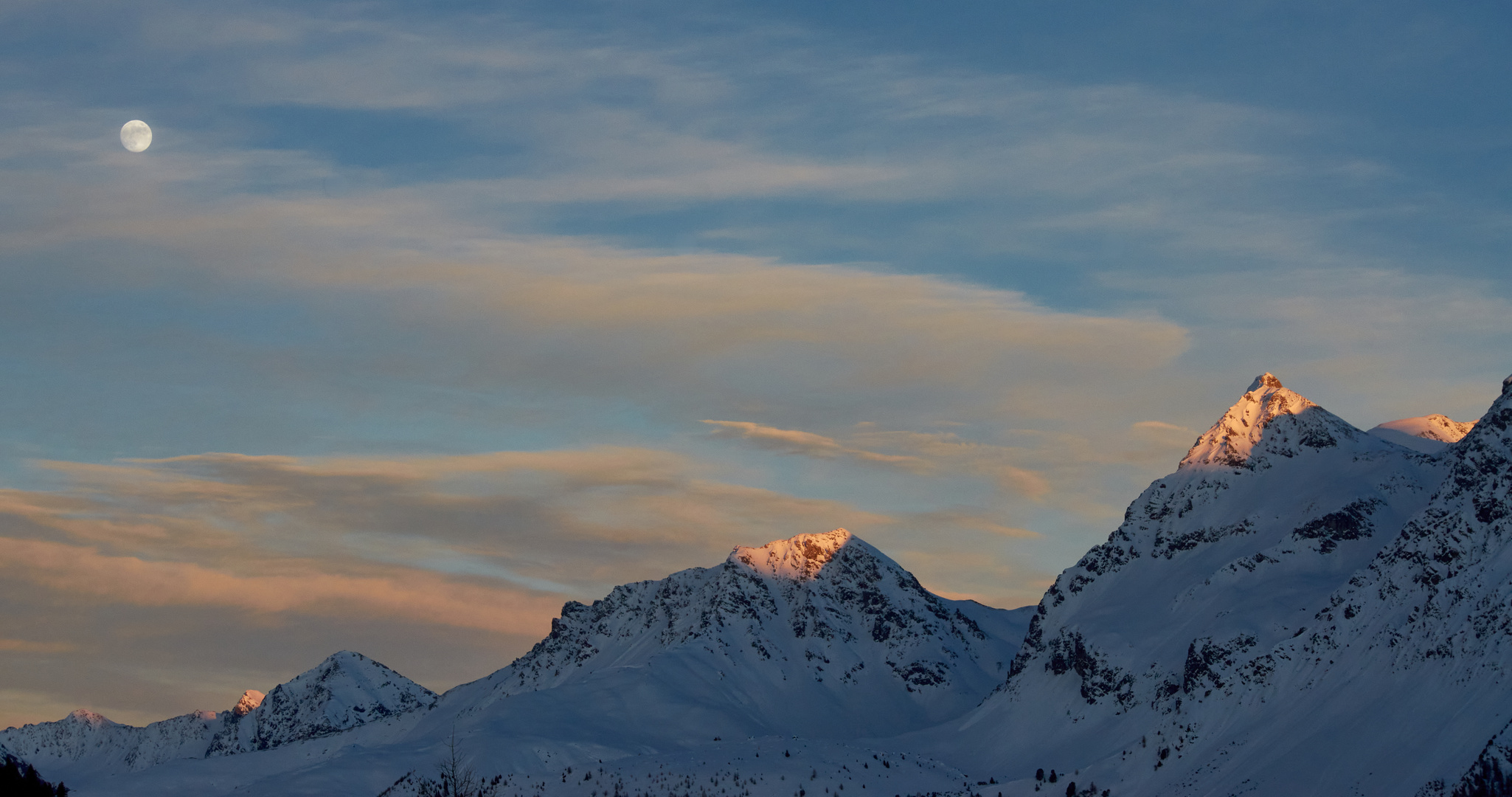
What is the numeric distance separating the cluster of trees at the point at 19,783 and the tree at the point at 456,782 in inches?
587

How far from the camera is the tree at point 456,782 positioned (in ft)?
236

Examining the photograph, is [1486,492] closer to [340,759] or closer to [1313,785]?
[1313,785]

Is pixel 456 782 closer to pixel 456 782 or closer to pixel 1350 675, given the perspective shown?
pixel 456 782

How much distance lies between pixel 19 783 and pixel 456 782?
658 inches

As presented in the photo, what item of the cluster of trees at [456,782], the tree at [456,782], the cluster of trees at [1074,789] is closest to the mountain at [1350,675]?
the cluster of trees at [1074,789]

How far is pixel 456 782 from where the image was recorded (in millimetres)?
69938

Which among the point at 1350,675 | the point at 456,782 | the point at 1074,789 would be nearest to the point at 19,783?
the point at 456,782

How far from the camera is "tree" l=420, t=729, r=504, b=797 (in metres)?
71.9

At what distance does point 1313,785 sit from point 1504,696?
16012mm

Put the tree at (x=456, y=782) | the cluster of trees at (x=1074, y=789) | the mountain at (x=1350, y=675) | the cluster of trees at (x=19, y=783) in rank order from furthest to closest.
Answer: the cluster of trees at (x=1074, y=789), the mountain at (x=1350, y=675), the tree at (x=456, y=782), the cluster of trees at (x=19, y=783)

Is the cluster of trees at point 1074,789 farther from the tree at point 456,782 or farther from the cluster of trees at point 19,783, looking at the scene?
the cluster of trees at point 19,783

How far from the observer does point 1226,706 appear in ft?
512

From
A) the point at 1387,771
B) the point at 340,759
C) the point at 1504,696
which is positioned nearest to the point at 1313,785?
the point at 1387,771

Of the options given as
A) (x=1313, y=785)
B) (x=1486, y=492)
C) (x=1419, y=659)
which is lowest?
(x=1313, y=785)
